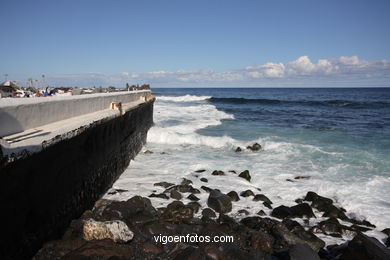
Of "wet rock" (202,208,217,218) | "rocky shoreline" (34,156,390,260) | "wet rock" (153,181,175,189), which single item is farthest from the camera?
"wet rock" (153,181,175,189)

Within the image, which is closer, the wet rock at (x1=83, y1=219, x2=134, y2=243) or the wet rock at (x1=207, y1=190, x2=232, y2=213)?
the wet rock at (x1=83, y1=219, x2=134, y2=243)

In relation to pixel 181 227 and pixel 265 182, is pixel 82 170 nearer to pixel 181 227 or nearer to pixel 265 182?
pixel 181 227

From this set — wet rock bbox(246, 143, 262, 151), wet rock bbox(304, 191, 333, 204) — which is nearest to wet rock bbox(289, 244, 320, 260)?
wet rock bbox(304, 191, 333, 204)

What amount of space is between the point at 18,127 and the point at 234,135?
13.9 meters

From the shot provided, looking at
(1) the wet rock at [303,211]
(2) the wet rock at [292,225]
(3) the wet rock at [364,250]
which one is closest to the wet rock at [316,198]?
(1) the wet rock at [303,211]

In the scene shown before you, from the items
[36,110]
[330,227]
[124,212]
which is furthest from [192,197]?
[36,110]

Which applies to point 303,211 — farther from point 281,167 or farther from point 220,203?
point 281,167

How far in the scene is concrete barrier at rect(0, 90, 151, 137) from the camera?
4375mm

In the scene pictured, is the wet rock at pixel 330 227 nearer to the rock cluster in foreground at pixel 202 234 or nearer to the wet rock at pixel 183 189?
the rock cluster in foreground at pixel 202 234

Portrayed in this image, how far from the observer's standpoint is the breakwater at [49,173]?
3.65 metres

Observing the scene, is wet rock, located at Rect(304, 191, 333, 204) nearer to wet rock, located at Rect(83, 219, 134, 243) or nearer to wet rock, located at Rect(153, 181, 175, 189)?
wet rock, located at Rect(153, 181, 175, 189)

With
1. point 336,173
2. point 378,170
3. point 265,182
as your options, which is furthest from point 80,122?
point 378,170

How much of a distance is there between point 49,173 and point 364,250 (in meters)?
4.73

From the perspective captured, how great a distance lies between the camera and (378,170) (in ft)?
35.3
